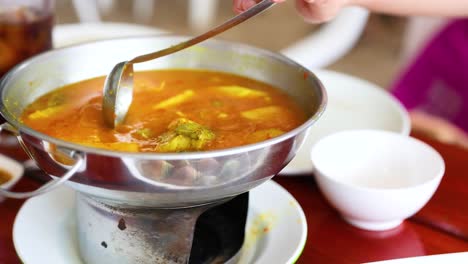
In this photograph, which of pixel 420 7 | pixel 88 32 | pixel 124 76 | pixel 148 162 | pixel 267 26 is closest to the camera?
pixel 148 162

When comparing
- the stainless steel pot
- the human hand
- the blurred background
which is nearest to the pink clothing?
the human hand

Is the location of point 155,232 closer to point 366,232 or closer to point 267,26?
point 366,232

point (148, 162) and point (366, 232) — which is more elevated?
point (148, 162)

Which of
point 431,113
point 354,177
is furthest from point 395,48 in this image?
point 354,177

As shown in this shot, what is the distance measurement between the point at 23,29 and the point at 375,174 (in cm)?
81

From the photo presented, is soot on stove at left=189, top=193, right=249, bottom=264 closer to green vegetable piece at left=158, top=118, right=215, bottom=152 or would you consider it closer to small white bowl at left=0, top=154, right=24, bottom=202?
green vegetable piece at left=158, top=118, right=215, bottom=152

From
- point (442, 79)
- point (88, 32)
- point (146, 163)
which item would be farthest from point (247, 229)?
point (442, 79)

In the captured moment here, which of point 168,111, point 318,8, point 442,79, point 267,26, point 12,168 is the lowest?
point 267,26

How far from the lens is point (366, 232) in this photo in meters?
1.07

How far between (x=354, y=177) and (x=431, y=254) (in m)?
0.23

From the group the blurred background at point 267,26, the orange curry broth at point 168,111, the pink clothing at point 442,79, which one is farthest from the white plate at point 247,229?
the blurred background at point 267,26

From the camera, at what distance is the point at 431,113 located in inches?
89.4

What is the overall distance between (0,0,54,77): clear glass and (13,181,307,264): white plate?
0.39m

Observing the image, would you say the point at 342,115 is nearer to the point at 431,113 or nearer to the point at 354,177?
the point at 354,177
